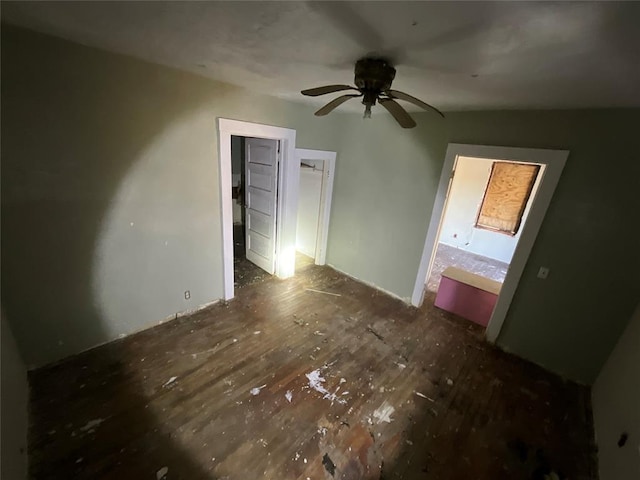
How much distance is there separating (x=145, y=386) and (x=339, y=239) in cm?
294

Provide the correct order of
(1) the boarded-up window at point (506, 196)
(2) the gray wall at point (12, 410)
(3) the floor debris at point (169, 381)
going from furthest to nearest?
(1) the boarded-up window at point (506, 196), (3) the floor debris at point (169, 381), (2) the gray wall at point (12, 410)

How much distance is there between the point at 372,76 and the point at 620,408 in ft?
9.02

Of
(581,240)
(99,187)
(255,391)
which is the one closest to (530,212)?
(581,240)

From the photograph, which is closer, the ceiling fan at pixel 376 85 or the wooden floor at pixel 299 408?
the ceiling fan at pixel 376 85

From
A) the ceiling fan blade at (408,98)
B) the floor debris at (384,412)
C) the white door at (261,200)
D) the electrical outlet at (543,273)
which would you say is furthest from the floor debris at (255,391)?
the electrical outlet at (543,273)

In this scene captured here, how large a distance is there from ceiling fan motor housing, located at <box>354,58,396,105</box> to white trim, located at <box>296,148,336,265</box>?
6.09 feet

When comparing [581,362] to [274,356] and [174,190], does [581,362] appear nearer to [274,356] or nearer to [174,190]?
[274,356]

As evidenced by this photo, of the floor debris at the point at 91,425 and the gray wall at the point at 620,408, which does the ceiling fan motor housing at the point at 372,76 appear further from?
the floor debris at the point at 91,425

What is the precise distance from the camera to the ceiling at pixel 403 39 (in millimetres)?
979

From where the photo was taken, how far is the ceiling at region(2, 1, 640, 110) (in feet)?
3.21

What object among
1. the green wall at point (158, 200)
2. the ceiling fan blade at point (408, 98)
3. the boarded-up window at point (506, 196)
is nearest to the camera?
the ceiling fan blade at point (408, 98)

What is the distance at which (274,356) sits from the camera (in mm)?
2512

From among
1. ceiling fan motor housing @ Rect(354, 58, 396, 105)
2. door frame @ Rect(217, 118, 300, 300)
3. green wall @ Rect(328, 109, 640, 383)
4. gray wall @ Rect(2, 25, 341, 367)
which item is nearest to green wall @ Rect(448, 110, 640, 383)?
green wall @ Rect(328, 109, 640, 383)

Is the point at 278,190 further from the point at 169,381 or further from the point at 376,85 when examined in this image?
the point at 169,381
